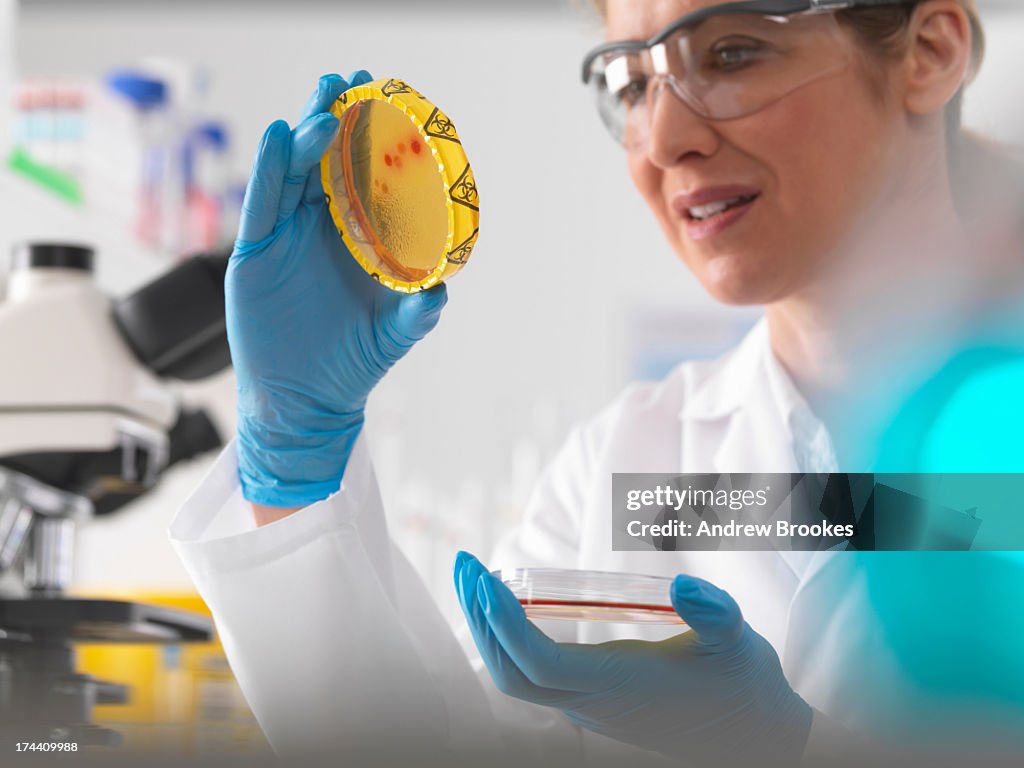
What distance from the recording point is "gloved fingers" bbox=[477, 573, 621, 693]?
2.53ft

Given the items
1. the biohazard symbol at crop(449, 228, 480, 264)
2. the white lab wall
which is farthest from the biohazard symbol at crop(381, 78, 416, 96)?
the white lab wall

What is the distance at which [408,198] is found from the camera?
79 cm

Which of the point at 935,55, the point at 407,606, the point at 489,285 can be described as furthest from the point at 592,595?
the point at 489,285

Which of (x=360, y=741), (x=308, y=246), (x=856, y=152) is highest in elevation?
(x=856, y=152)

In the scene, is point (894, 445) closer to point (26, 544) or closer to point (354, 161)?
point (354, 161)

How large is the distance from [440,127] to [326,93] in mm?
124

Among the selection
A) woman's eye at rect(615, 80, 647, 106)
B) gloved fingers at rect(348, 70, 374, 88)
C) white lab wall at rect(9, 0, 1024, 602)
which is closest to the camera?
gloved fingers at rect(348, 70, 374, 88)

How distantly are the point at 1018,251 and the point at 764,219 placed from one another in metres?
0.26

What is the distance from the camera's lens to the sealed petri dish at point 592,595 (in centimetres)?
79

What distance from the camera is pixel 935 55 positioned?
1.11 meters

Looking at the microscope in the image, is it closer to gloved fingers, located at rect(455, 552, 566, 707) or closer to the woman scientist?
the woman scientist

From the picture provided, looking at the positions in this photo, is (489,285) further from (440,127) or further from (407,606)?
(440,127)

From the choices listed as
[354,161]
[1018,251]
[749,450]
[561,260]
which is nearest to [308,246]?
[354,161]

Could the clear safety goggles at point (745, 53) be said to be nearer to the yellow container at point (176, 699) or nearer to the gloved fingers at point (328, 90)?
the gloved fingers at point (328, 90)
